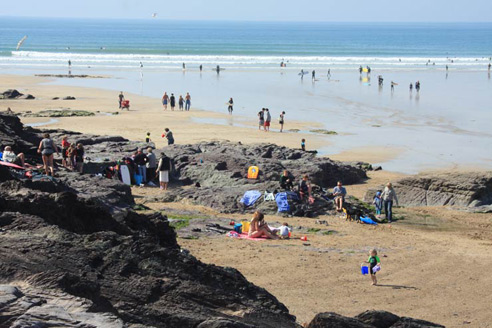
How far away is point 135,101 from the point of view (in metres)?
47.2

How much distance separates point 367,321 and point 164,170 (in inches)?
571

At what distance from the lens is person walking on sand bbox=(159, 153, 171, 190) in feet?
74.0

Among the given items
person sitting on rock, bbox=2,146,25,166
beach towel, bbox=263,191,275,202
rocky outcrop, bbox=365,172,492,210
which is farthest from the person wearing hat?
person sitting on rock, bbox=2,146,25,166

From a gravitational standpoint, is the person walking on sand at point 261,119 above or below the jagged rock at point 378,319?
below

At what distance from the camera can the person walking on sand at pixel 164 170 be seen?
74.0ft

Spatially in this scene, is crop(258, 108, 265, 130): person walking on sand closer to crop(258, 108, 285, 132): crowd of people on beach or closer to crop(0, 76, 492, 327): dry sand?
crop(258, 108, 285, 132): crowd of people on beach

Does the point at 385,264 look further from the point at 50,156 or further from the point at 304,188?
the point at 50,156

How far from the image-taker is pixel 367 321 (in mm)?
8672

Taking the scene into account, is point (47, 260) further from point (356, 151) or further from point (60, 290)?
point (356, 151)

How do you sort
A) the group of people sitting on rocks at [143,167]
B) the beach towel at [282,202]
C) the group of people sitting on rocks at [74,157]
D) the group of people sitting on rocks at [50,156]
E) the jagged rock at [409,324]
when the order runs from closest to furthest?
1. the jagged rock at [409,324]
2. the group of people sitting on rocks at [50,156]
3. the beach towel at [282,202]
4. the group of people sitting on rocks at [74,157]
5. the group of people sitting on rocks at [143,167]

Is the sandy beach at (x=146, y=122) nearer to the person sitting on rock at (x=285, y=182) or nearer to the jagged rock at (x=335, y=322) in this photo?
the person sitting on rock at (x=285, y=182)

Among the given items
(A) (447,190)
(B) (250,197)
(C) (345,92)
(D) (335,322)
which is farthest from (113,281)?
(C) (345,92)

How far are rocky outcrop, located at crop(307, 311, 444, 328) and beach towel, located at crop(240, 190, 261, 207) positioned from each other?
1159cm

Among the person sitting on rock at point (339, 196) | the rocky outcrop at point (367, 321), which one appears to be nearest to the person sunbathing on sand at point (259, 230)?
the person sitting on rock at point (339, 196)
